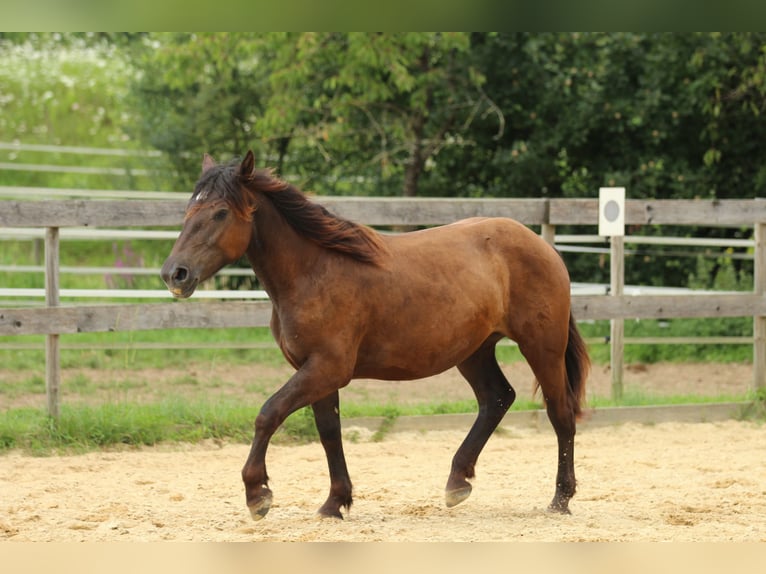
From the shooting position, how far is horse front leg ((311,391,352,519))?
4.71 meters

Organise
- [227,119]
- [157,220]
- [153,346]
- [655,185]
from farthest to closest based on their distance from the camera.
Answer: [227,119]
[655,185]
[153,346]
[157,220]

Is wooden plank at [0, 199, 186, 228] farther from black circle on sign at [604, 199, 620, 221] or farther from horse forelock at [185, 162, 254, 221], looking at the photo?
black circle on sign at [604, 199, 620, 221]

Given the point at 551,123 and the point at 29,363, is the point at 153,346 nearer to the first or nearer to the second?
the point at 29,363

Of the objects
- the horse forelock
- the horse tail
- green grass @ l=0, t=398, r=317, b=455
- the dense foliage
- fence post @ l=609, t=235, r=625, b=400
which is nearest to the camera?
the horse forelock

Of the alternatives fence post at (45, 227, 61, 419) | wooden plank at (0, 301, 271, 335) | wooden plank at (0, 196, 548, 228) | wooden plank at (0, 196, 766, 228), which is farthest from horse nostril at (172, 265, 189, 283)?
fence post at (45, 227, 61, 419)

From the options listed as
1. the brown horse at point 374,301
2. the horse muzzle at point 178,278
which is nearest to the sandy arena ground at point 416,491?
the brown horse at point 374,301

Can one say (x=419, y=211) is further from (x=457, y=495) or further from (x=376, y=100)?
(x=376, y=100)

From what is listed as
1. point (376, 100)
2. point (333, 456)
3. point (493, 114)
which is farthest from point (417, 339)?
point (493, 114)

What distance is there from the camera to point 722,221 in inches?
318

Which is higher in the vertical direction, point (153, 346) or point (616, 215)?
point (616, 215)

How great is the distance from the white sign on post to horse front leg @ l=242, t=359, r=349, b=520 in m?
3.95

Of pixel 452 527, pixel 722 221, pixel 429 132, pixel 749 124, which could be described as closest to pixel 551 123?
pixel 429 132

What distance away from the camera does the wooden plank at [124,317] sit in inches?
253

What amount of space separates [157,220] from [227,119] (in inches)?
291
